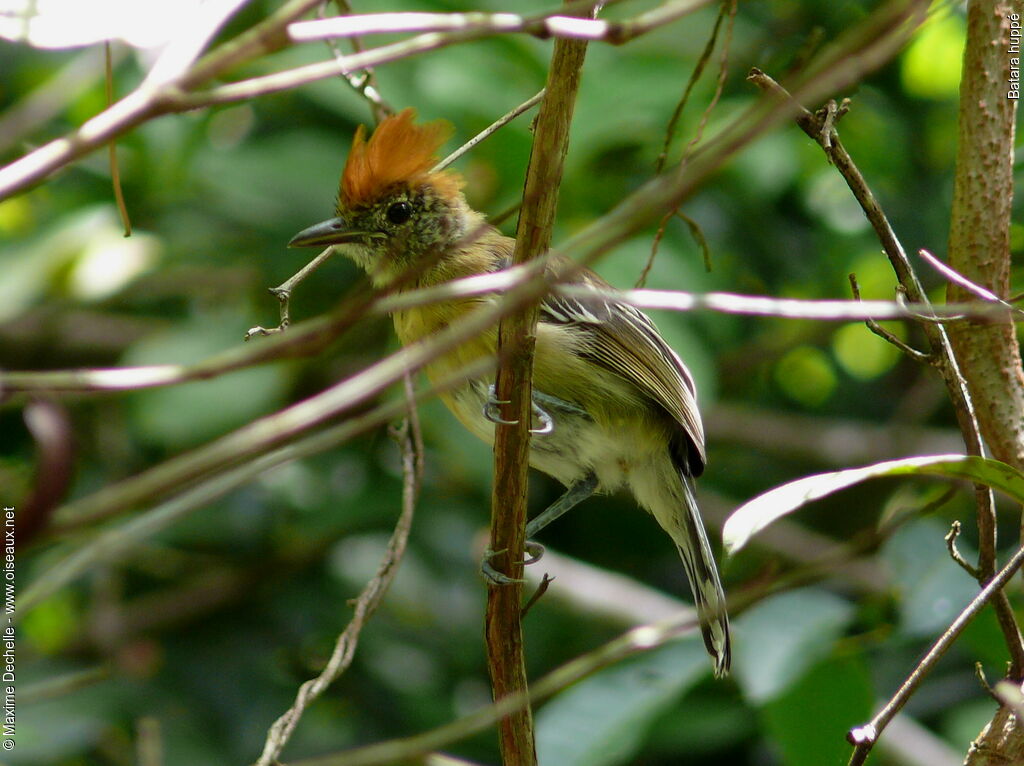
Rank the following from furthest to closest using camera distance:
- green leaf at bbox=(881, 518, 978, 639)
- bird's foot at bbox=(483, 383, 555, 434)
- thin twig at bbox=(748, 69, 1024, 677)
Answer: green leaf at bbox=(881, 518, 978, 639), bird's foot at bbox=(483, 383, 555, 434), thin twig at bbox=(748, 69, 1024, 677)

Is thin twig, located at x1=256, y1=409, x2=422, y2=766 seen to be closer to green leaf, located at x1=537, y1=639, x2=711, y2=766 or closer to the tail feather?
green leaf, located at x1=537, y1=639, x2=711, y2=766

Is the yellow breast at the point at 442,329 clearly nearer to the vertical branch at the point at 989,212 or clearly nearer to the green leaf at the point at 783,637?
the green leaf at the point at 783,637

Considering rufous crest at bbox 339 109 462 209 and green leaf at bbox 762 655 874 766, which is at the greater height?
rufous crest at bbox 339 109 462 209

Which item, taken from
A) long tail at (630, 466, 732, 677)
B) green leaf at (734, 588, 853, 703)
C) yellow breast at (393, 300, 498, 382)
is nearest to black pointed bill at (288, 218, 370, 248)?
yellow breast at (393, 300, 498, 382)

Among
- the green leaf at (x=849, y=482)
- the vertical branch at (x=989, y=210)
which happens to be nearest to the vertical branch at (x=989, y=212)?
the vertical branch at (x=989, y=210)

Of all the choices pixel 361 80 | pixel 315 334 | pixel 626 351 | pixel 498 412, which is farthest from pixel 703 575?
pixel 315 334

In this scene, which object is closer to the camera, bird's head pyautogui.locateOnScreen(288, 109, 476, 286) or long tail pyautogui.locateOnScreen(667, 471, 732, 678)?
long tail pyautogui.locateOnScreen(667, 471, 732, 678)

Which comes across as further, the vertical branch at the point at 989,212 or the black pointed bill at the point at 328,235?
the black pointed bill at the point at 328,235

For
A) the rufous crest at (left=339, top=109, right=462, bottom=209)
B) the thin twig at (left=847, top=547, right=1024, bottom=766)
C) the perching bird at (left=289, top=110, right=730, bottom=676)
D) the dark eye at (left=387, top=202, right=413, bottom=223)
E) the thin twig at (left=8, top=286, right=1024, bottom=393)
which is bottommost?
the thin twig at (left=847, top=547, right=1024, bottom=766)

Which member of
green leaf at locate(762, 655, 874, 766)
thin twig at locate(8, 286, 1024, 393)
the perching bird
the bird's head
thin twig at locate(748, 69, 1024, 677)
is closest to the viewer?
thin twig at locate(8, 286, 1024, 393)
